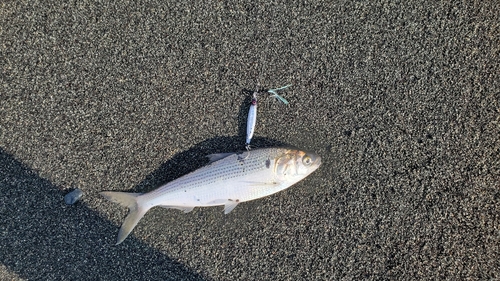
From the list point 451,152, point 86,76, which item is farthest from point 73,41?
point 451,152

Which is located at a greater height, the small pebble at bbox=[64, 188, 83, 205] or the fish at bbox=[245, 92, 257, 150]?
the fish at bbox=[245, 92, 257, 150]

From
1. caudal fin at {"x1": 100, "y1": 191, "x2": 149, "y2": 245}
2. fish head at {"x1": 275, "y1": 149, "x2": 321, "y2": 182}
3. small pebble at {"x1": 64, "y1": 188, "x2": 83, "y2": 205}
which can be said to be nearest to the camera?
fish head at {"x1": 275, "y1": 149, "x2": 321, "y2": 182}

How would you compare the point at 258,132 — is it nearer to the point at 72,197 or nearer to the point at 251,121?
the point at 251,121

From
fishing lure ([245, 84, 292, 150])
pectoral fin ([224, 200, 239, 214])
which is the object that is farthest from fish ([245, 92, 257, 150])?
pectoral fin ([224, 200, 239, 214])

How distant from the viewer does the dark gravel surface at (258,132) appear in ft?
9.93

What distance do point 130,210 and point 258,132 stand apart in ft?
4.84

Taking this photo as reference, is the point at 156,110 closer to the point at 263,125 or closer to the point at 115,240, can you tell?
the point at 263,125

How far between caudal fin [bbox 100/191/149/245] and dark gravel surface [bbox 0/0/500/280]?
0.46 feet

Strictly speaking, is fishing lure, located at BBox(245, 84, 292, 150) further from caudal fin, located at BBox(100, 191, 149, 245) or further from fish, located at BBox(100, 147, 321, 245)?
caudal fin, located at BBox(100, 191, 149, 245)

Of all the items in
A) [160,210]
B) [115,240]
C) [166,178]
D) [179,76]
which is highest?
[179,76]

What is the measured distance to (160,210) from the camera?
122 inches

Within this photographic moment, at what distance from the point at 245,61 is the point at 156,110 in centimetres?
105

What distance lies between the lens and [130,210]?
2949mm

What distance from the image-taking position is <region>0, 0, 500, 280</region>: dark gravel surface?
303 centimetres
